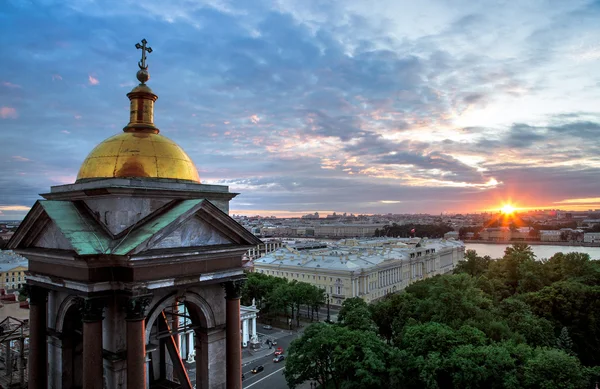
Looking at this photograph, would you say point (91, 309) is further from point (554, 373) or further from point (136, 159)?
point (554, 373)

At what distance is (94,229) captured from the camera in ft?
36.7

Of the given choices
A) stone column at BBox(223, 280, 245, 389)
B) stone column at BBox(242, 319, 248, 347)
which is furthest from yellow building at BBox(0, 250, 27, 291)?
stone column at BBox(223, 280, 245, 389)

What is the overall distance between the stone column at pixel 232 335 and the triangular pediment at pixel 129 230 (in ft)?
4.50

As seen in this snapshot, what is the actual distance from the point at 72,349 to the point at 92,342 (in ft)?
9.29

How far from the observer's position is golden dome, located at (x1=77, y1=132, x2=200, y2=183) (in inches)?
461

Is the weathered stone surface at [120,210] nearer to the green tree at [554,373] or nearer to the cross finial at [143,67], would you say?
the cross finial at [143,67]

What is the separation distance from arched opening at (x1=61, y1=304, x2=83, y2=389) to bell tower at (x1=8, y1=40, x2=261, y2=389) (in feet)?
0.09

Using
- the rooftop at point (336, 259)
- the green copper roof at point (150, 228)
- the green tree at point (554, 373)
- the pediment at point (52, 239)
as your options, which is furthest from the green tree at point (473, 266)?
the pediment at point (52, 239)

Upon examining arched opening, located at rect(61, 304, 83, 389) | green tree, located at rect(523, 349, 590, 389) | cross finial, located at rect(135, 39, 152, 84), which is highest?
cross finial, located at rect(135, 39, 152, 84)

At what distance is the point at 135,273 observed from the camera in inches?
416

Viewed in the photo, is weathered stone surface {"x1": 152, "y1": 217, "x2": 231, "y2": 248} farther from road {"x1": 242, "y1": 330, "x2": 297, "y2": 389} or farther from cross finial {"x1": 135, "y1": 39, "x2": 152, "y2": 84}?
road {"x1": 242, "y1": 330, "x2": 297, "y2": 389}

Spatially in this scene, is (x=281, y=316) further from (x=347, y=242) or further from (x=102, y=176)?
(x=347, y=242)

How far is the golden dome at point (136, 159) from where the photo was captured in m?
11.7

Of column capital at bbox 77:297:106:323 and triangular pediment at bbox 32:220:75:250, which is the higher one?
triangular pediment at bbox 32:220:75:250
